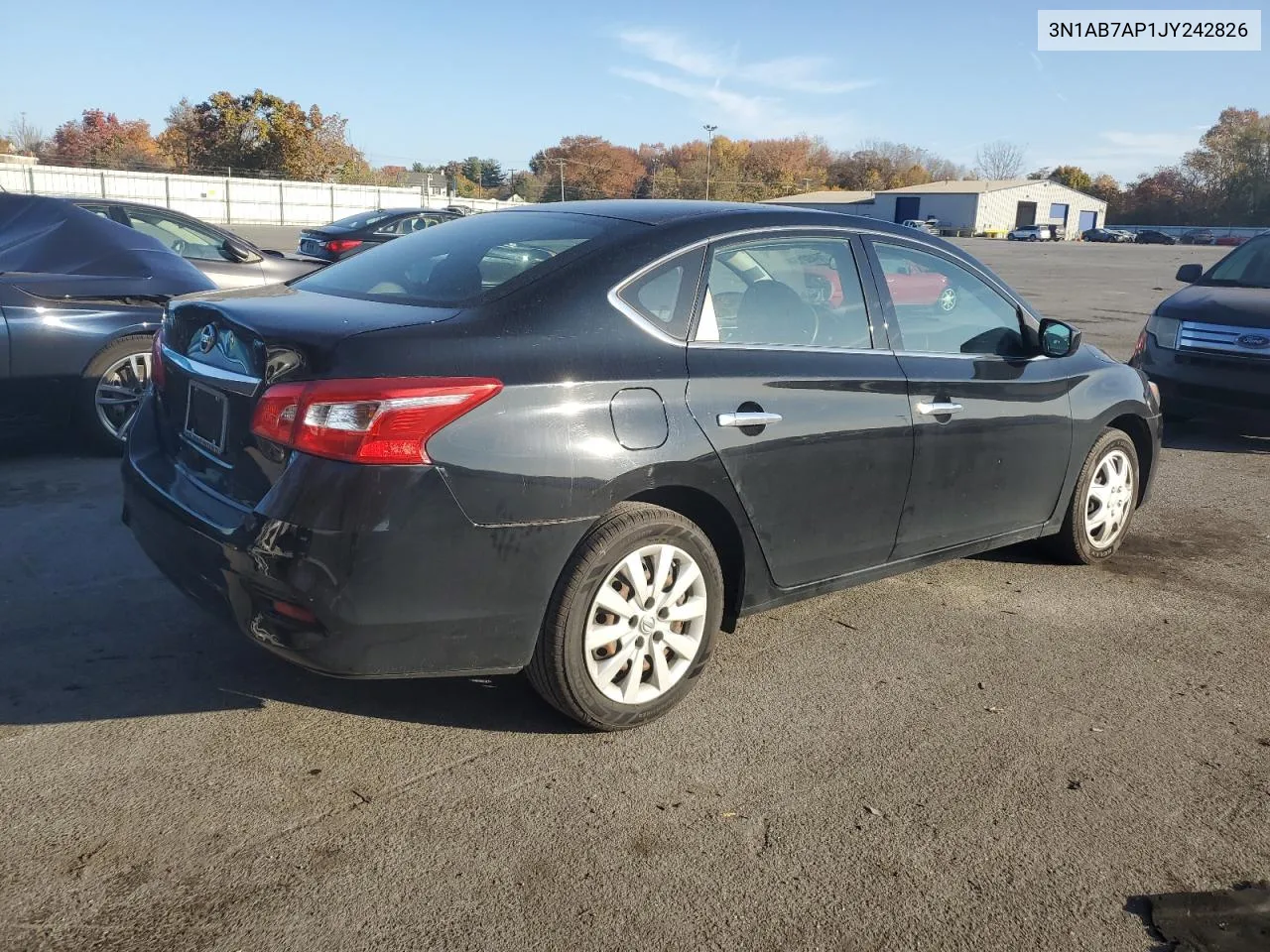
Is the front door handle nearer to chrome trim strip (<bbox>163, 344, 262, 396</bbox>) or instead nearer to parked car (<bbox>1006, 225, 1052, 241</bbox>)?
chrome trim strip (<bbox>163, 344, 262, 396</bbox>)

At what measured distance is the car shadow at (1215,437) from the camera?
27.3ft

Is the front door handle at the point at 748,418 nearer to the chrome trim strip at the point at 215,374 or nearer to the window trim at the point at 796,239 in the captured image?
the window trim at the point at 796,239

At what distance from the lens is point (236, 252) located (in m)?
8.88

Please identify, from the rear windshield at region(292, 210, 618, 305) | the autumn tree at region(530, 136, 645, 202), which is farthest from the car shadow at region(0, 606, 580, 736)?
the autumn tree at region(530, 136, 645, 202)

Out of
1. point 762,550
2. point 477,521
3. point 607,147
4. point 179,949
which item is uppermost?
point 607,147

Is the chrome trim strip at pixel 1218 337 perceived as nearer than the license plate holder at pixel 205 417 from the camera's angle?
No

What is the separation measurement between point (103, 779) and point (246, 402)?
1.12m

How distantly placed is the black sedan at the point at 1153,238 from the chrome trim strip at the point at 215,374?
89102 mm

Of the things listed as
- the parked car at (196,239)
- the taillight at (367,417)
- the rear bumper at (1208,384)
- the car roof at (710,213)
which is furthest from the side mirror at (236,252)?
the rear bumper at (1208,384)

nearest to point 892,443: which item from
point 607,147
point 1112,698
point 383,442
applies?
point 1112,698

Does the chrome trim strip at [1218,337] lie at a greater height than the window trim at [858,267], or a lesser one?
lesser

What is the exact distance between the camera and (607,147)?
87.6 metres

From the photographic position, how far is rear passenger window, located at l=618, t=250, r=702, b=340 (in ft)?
11.2

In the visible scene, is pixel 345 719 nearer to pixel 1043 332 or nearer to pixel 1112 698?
pixel 1112 698
